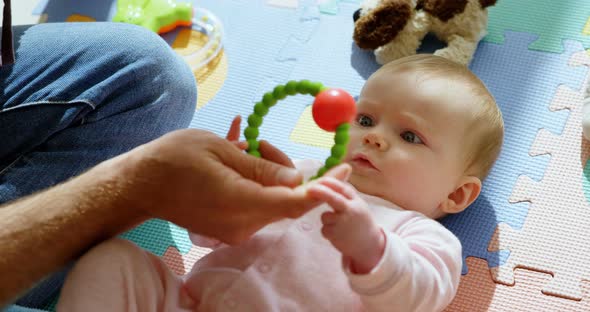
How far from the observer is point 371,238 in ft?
2.88

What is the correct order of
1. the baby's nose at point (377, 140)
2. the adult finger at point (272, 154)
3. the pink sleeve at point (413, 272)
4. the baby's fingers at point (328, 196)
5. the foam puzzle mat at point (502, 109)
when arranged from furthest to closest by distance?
1. the foam puzzle mat at point (502, 109)
2. the baby's nose at point (377, 140)
3. the adult finger at point (272, 154)
4. the pink sleeve at point (413, 272)
5. the baby's fingers at point (328, 196)

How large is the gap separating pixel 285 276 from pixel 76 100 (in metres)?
0.45

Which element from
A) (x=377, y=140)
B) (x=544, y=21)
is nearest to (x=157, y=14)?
(x=377, y=140)

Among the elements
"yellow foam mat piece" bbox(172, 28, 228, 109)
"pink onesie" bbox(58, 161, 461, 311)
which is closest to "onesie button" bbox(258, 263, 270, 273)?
"pink onesie" bbox(58, 161, 461, 311)

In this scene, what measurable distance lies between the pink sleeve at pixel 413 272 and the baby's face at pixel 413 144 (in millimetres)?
62

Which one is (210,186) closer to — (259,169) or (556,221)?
(259,169)

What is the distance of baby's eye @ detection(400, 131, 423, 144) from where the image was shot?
3.71 ft

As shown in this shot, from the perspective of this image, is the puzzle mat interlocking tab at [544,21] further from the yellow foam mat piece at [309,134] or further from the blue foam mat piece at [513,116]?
the yellow foam mat piece at [309,134]

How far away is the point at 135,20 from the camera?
5.36 ft

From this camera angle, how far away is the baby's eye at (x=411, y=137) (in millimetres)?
1132

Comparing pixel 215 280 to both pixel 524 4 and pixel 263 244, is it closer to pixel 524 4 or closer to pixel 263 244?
pixel 263 244

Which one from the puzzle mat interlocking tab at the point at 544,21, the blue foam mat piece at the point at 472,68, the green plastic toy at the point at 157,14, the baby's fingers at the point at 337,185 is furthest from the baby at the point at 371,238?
the green plastic toy at the point at 157,14

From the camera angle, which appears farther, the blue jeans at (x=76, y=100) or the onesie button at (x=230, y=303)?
the blue jeans at (x=76, y=100)

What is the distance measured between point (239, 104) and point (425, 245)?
625 millimetres
